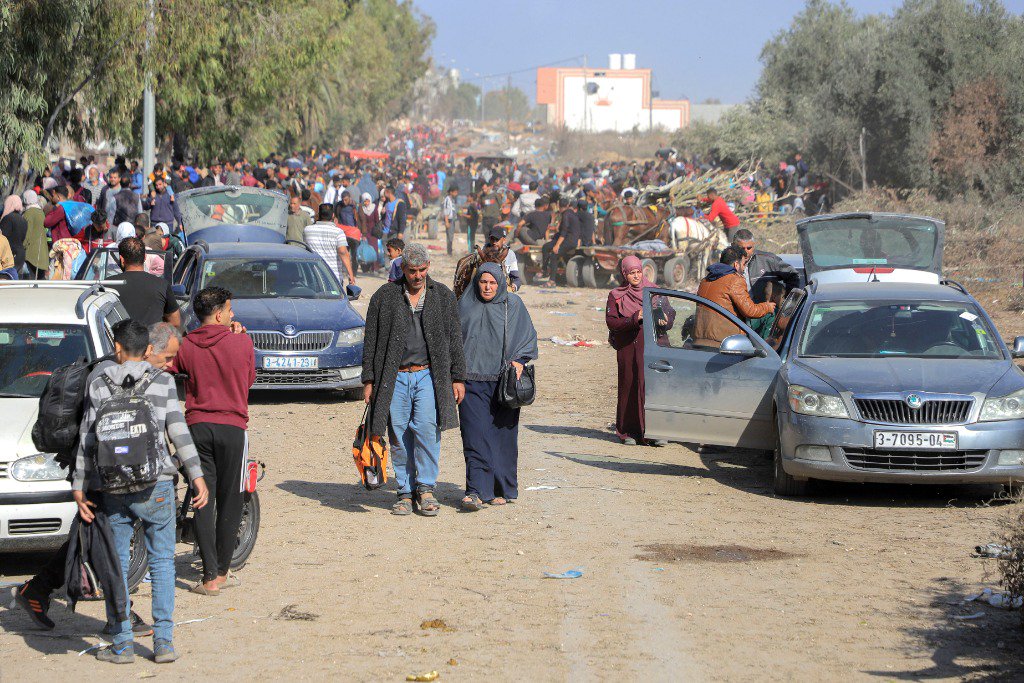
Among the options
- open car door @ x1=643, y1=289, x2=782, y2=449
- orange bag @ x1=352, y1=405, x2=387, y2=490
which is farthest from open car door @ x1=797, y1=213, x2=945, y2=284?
orange bag @ x1=352, y1=405, x2=387, y2=490

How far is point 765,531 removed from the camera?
8.60m

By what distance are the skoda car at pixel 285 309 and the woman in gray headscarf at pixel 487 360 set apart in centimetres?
459

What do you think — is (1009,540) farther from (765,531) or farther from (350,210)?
(350,210)

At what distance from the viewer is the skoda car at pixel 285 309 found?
13.7m

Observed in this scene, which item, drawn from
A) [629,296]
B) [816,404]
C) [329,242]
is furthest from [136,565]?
[329,242]

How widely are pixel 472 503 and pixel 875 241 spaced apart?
6324 mm

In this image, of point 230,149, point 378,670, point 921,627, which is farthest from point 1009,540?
point 230,149

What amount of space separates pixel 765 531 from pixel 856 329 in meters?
2.40

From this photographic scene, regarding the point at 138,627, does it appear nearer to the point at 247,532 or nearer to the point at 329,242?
the point at 247,532

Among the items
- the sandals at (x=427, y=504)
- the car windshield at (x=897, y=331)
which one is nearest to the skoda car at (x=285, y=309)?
the sandals at (x=427, y=504)

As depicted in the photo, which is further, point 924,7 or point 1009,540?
point 924,7

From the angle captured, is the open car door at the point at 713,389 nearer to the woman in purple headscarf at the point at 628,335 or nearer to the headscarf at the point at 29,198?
the woman in purple headscarf at the point at 628,335

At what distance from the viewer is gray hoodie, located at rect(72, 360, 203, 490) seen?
5.75 meters

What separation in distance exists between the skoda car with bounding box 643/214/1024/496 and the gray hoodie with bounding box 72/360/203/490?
487 cm
